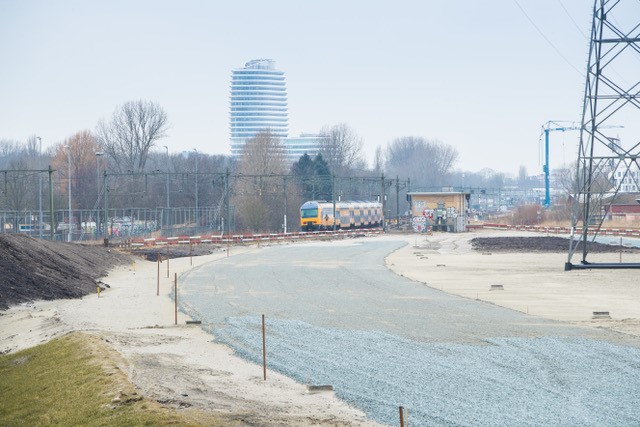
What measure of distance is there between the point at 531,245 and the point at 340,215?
3538 cm

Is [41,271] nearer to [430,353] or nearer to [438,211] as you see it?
[430,353]

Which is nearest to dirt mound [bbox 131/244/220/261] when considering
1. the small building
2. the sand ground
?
the sand ground

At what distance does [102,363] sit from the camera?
21.0m

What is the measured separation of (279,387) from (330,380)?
1.22 m

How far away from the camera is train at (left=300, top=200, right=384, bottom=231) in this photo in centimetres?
10231

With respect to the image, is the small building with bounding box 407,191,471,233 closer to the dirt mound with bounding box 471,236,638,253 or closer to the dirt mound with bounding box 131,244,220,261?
the dirt mound with bounding box 471,236,638,253

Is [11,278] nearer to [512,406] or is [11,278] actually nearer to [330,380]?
[330,380]

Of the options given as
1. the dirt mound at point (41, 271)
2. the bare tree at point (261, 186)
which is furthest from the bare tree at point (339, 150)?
the dirt mound at point (41, 271)

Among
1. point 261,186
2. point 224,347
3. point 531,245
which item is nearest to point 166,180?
point 261,186

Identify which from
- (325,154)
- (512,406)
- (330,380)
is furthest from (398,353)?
(325,154)

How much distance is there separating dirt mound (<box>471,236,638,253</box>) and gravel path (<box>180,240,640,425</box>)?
31104 millimetres

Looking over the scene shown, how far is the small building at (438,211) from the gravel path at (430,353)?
66966 millimetres

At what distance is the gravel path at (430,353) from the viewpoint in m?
17.3

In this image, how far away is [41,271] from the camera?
41000mm
